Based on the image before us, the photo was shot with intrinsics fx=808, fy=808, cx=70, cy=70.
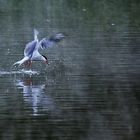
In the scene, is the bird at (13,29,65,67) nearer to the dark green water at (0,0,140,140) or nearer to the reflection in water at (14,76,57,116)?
the dark green water at (0,0,140,140)

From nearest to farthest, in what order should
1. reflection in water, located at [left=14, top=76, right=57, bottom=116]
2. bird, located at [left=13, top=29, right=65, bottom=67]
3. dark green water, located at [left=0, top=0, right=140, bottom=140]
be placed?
dark green water, located at [left=0, top=0, right=140, bottom=140], reflection in water, located at [left=14, top=76, right=57, bottom=116], bird, located at [left=13, top=29, right=65, bottom=67]

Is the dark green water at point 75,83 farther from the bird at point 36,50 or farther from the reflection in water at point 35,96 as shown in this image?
the bird at point 36,50

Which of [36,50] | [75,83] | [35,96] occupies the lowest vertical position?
[35,96]

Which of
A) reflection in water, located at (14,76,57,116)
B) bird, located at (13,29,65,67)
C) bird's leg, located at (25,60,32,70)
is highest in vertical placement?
bird, located at (13,29,65,67)

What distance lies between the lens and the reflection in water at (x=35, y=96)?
951cm

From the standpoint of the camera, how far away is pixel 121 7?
71.9 feet

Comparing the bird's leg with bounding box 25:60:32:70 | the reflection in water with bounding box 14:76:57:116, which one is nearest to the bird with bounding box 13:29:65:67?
the bird's leg with bounding box 25:60:32:70

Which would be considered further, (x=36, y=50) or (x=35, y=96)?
(x=36, y=50)

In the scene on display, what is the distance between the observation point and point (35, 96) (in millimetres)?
10188

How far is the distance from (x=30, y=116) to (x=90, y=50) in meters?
4.68

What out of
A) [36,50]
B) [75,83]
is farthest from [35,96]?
[36,50]

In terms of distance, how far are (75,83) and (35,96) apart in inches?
37.2

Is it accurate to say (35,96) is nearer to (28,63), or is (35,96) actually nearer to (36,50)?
(28,63)

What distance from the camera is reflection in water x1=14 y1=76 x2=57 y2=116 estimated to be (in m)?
9.51
